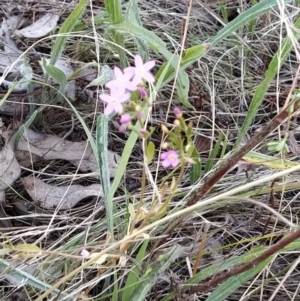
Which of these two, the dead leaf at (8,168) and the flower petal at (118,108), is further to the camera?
the dead leaf at (8,168)

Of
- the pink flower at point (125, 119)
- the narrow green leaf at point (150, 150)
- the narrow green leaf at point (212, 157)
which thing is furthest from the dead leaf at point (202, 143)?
the pink flower at point (125, 119)

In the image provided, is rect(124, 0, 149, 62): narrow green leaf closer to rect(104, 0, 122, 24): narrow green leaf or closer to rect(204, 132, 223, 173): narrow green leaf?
rect(104, 0, 122, 24): narrow green leaf

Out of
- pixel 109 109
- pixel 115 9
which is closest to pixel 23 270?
pixel 109 109

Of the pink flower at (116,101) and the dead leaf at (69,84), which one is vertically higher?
the pink flower at (116,101)

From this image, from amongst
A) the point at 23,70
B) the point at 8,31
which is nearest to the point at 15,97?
the point at 23,70

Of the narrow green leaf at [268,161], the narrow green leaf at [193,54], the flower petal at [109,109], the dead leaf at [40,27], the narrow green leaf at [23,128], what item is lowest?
the narrow green leaf at [268,161]

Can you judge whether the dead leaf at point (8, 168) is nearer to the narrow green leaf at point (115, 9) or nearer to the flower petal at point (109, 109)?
the narrow green leaf at point (115, 9)

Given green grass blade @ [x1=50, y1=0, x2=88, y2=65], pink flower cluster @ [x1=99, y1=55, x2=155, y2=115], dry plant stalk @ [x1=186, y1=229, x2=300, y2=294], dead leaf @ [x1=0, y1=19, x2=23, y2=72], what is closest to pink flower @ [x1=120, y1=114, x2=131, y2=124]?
pink flower cluster @ [x1=99, y1=55, x2=155, y2=115]

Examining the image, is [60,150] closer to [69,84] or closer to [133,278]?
[69,84]
